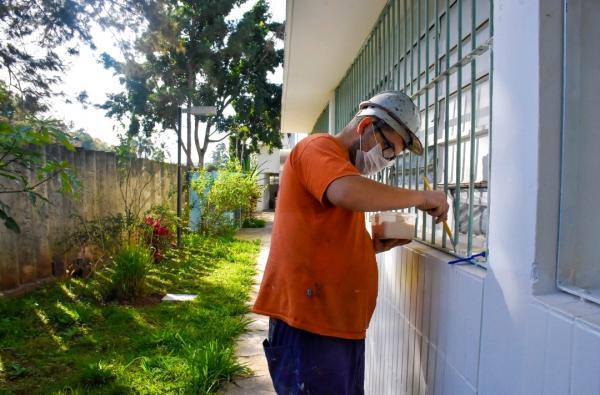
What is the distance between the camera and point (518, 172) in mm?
1071

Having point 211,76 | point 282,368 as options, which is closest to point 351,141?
point 282,368

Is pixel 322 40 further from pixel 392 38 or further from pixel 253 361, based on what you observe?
pixel 253 361

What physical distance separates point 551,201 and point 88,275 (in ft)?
18.5

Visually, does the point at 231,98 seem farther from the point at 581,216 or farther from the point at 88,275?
the point at 581,216

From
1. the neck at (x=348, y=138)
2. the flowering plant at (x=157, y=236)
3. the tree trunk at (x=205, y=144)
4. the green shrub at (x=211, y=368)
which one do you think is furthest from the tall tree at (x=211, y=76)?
the neck at (x=348, y=138)

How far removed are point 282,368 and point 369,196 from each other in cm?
81

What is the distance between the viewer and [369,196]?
1.32 metres

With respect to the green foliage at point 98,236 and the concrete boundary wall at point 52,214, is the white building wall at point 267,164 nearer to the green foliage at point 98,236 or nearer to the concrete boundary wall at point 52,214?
the concrete boundary wall at point 52,214

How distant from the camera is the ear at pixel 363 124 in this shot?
1581 millimetres

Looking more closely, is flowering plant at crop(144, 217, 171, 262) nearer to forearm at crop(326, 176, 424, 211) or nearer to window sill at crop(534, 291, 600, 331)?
forearm at crop(326, 176, 424, 211)

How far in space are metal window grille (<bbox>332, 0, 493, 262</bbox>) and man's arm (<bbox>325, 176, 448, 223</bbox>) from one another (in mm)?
190

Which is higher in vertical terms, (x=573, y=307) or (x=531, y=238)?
(x=531, y=238)

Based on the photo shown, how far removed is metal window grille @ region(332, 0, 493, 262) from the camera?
153cm

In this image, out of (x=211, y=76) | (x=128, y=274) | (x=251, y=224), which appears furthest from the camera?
(x=211, y=76)
